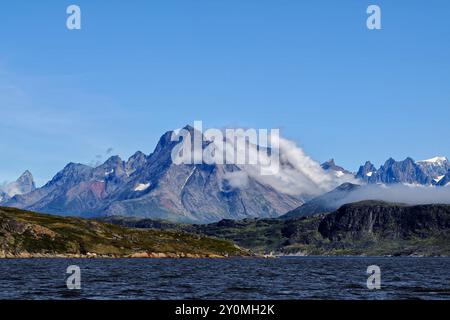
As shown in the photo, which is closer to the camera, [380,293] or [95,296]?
[95,296]
